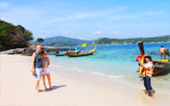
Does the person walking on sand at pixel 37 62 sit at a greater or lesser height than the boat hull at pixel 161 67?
greater

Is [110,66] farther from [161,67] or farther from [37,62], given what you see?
[37,62]

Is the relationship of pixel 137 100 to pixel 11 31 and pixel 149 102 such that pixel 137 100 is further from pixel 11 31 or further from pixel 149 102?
pixel 11 31

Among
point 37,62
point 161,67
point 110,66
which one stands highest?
point 37,62

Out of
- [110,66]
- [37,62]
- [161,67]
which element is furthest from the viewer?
[110,66]

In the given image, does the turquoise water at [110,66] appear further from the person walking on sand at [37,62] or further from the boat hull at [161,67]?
the person walking on sand at [37,62]

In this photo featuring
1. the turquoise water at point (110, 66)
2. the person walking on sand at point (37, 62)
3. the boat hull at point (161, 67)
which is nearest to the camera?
the person walking on sand at point (37, 62)

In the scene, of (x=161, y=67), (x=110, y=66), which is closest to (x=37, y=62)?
(x=161, y=67)

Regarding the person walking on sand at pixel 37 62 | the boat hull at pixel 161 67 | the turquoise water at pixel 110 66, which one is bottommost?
the turquoise water at pixel 110 66

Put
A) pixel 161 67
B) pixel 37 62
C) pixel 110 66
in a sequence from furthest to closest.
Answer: pixel 110 66 < pixel 161 67 < pixel 37 62

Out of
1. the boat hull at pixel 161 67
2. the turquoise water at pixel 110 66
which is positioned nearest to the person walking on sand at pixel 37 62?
the turquoise water at pixel 110 66

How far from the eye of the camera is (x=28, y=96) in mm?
5656

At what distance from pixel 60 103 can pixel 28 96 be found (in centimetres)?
140

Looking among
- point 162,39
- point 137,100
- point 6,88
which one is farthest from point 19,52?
point 162,39

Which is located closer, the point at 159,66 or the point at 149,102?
the point at 149,102
